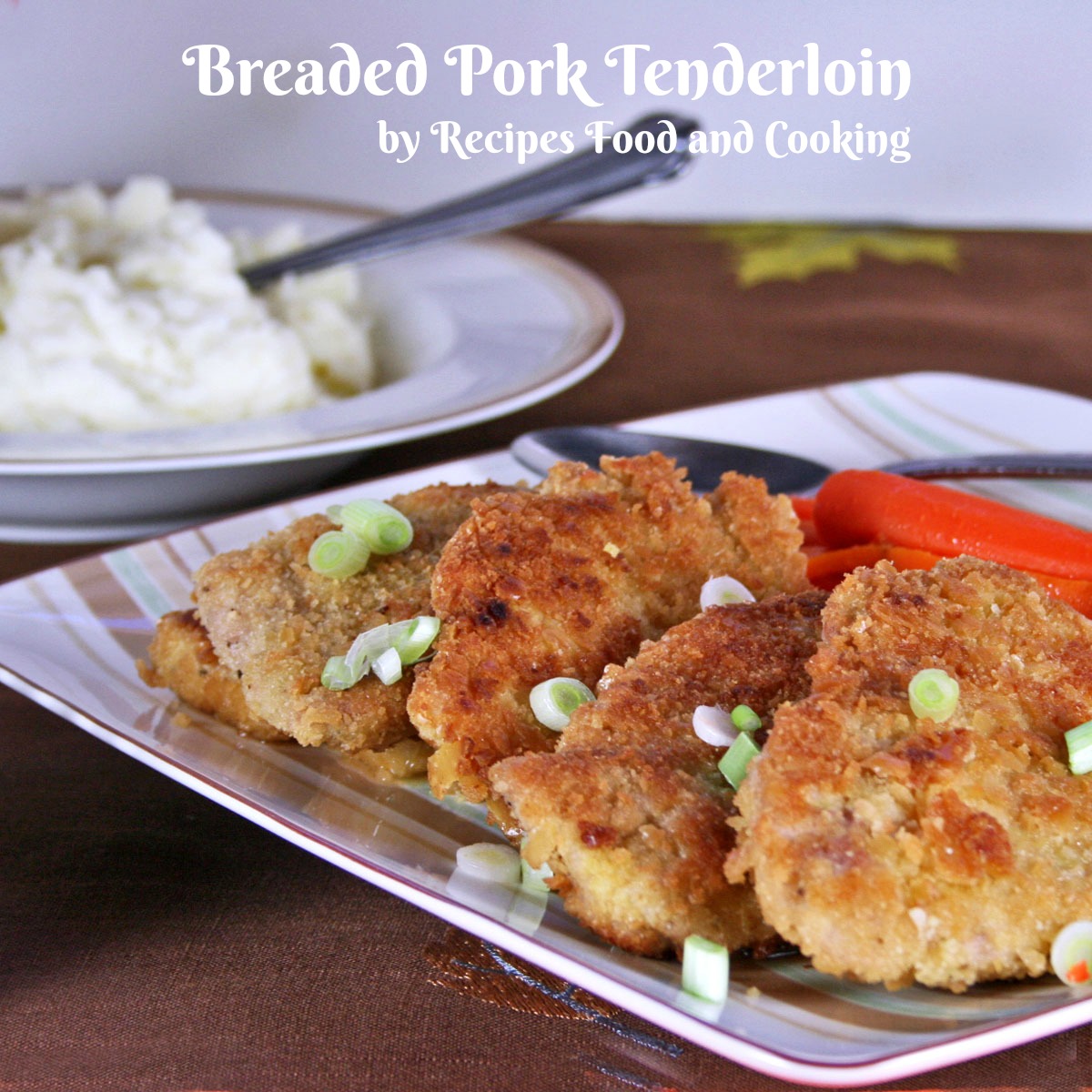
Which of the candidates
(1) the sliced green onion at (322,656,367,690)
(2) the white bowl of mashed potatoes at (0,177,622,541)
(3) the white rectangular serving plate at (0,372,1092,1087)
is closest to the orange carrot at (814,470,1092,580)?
(3) the white rectangular serving plate at (0,372,1092,1087)

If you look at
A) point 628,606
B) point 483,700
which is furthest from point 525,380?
point 483,700

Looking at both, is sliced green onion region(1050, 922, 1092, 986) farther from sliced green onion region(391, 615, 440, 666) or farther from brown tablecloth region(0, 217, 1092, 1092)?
sliced green onion region(391, 615, 440, 666)

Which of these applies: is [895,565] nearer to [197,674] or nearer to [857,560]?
[857,560]

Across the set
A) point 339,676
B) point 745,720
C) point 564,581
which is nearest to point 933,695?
point 745,720

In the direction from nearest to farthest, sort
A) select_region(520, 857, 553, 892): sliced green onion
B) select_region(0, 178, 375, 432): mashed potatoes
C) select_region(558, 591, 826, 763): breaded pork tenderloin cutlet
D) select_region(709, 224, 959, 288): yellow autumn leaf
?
select_region(520, 857, 553, 892): sliced green onion → select_region(558, 591, 826, 763): breaded pork tenderloin cutlet → select_region(0, 178, 375, 432): mashed potatoes → select_region(709, 224, 959, 288): yellow autumn leaf

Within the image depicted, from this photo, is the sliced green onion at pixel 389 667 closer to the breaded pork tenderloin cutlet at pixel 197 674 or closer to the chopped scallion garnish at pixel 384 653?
the chopped scallion garnish at pixel 384 653
